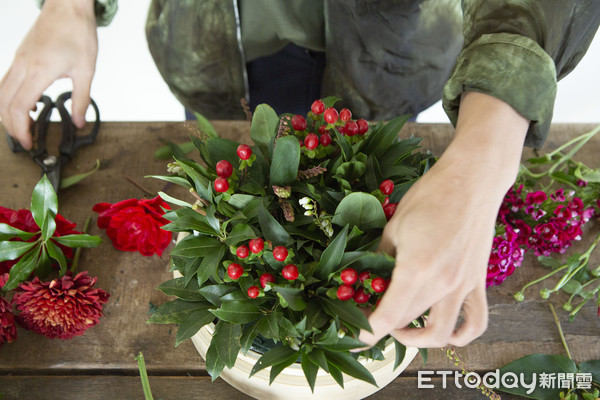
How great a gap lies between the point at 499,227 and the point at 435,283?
215 millimetres

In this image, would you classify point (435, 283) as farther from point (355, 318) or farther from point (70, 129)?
point (70, 129)

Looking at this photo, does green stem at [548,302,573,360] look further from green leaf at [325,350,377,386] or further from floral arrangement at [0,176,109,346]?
floral arrangement at [0,176,109,346]

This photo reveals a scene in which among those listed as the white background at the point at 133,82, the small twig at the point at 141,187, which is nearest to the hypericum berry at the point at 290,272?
the small twig at the point at 141,187

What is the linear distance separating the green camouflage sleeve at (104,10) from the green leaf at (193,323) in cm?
42

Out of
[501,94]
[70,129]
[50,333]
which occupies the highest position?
[501,94]

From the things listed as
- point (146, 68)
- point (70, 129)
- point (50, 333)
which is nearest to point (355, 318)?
point (50, 333)

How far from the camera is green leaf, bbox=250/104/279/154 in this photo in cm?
40

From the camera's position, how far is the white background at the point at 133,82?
1523 mm

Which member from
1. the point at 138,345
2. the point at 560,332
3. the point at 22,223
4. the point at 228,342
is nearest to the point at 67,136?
the point at 22,223

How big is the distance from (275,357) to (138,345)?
A: 0.21 metres

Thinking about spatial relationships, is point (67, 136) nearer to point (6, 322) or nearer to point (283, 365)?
point (6, 322)

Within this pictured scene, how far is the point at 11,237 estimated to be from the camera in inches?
18.6

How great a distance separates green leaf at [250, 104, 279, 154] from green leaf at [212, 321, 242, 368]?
0.15 meters

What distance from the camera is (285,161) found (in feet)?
1.19
